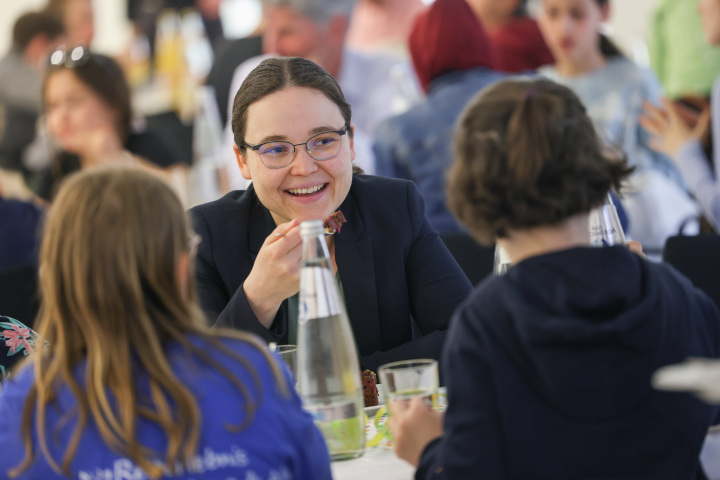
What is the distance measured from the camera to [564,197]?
128cm

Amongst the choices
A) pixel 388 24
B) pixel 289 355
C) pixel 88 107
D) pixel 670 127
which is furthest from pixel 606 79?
pixel 289 355

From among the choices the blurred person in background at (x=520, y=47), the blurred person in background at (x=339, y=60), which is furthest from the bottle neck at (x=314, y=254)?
the blurred person in background at (x=520, y=47)

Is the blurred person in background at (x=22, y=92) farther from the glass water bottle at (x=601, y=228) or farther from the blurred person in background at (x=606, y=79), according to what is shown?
the glass water bottle at (x=601, y=228)

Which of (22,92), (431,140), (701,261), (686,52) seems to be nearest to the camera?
(701,261)

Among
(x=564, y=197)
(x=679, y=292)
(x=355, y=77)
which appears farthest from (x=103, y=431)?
(x=355, y=77)

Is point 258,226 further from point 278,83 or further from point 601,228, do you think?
point 601,228

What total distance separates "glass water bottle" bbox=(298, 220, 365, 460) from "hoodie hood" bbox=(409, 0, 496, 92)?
2.44 m

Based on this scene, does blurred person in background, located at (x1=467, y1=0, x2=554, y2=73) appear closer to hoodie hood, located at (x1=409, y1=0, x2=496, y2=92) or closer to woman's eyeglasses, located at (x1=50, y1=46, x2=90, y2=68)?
hoodie hood, located at (x1=409, y1=0, x2=496, y2=92)

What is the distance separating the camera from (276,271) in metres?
1.85

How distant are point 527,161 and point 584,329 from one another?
0.77 ft

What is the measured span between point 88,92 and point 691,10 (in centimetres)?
286

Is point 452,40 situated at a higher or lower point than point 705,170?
higher

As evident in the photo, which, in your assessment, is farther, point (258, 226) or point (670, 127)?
point (670, 127)

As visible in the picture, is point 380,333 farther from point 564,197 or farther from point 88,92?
point 88,92
